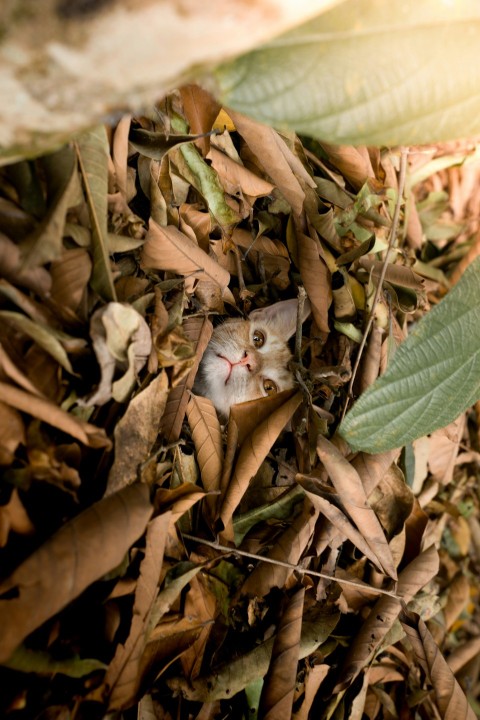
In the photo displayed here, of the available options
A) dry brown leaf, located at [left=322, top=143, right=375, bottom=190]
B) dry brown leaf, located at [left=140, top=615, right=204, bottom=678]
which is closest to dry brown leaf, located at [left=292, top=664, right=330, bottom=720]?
dry brown leaf, located at [left=140, top=615, right=204, bottom=678]

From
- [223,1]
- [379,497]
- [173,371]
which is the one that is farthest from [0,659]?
[379,497]

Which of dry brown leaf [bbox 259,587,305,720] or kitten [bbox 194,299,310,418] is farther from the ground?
kitten [bbox 194,299,310,418]

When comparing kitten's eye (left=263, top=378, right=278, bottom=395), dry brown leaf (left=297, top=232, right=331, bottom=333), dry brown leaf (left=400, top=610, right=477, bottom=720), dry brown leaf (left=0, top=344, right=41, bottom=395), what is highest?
dry brown leaf (left=0, top=344, right=41, bottom=395)

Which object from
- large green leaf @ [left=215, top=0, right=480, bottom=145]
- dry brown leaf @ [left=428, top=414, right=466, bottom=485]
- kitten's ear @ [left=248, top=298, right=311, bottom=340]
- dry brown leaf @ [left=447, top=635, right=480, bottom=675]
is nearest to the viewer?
large green leaf @ [left=215, top=0, right=480, bottom=145]

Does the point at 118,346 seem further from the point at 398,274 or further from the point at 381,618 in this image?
the point at 381,618

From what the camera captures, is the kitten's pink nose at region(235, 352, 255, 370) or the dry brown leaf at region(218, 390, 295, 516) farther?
the kitten's pink nose at region(235, 352, 255, 370)

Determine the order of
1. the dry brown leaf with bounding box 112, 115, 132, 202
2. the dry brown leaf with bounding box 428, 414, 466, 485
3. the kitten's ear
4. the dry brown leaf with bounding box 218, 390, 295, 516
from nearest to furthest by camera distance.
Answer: the dry brown leaf with bounding box 112, 115, 132, 202
the dry brown leaf with bounding box 218, 390, 295, 516
the kitten's ear
the dry brown leaf with bounding box 428, 414, 466, 485

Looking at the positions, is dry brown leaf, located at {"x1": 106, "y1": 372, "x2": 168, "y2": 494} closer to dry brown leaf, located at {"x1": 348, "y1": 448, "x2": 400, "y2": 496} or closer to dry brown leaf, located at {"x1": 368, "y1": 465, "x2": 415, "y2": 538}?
dry brown leaf, located at {"x1": 348, "y1": 448, "x2": 400, "y2": 496}

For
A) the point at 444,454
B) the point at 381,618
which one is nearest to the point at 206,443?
the point at 381,618

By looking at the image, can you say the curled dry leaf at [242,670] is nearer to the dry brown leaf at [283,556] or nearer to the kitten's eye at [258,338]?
the dry brown leaf at [283,556]
